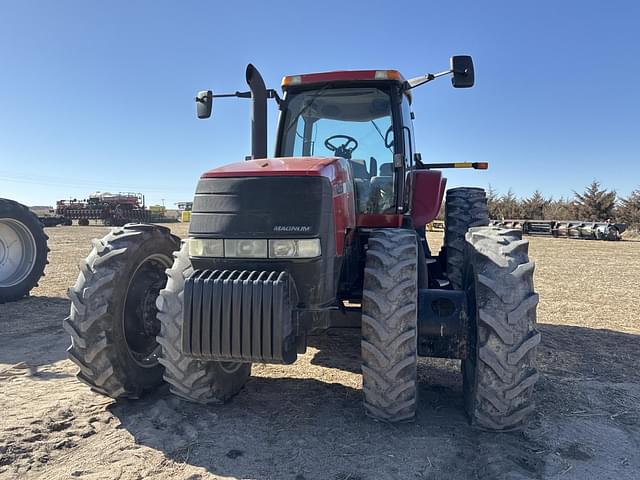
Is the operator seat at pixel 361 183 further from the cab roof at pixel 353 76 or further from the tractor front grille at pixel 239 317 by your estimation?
the tractor front grille at pixel 239 317

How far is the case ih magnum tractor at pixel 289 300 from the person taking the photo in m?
3.07

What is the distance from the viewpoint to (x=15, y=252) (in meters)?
8.29

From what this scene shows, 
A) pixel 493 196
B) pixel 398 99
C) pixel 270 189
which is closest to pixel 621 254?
pixel 398 99

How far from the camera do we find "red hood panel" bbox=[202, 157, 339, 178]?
129 inches

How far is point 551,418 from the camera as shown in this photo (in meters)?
3.54

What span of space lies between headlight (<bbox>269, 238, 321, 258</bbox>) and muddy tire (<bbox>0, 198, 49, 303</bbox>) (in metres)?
6.66

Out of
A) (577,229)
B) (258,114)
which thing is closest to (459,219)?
(258,114)

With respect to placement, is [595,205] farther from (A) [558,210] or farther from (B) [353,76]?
(B) [353,76]

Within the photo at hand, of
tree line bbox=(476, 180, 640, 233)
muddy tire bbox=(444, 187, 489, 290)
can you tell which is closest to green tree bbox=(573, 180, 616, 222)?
tree line bbox=(476, 180, 640, 233)

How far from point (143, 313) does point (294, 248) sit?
1634 mm

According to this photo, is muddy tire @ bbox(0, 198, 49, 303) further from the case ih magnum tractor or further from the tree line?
the tree line

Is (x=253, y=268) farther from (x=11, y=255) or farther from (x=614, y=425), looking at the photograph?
(x=11, y=255)

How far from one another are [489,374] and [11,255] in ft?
Answer: 27.0

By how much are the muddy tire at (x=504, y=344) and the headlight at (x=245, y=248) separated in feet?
4.90
